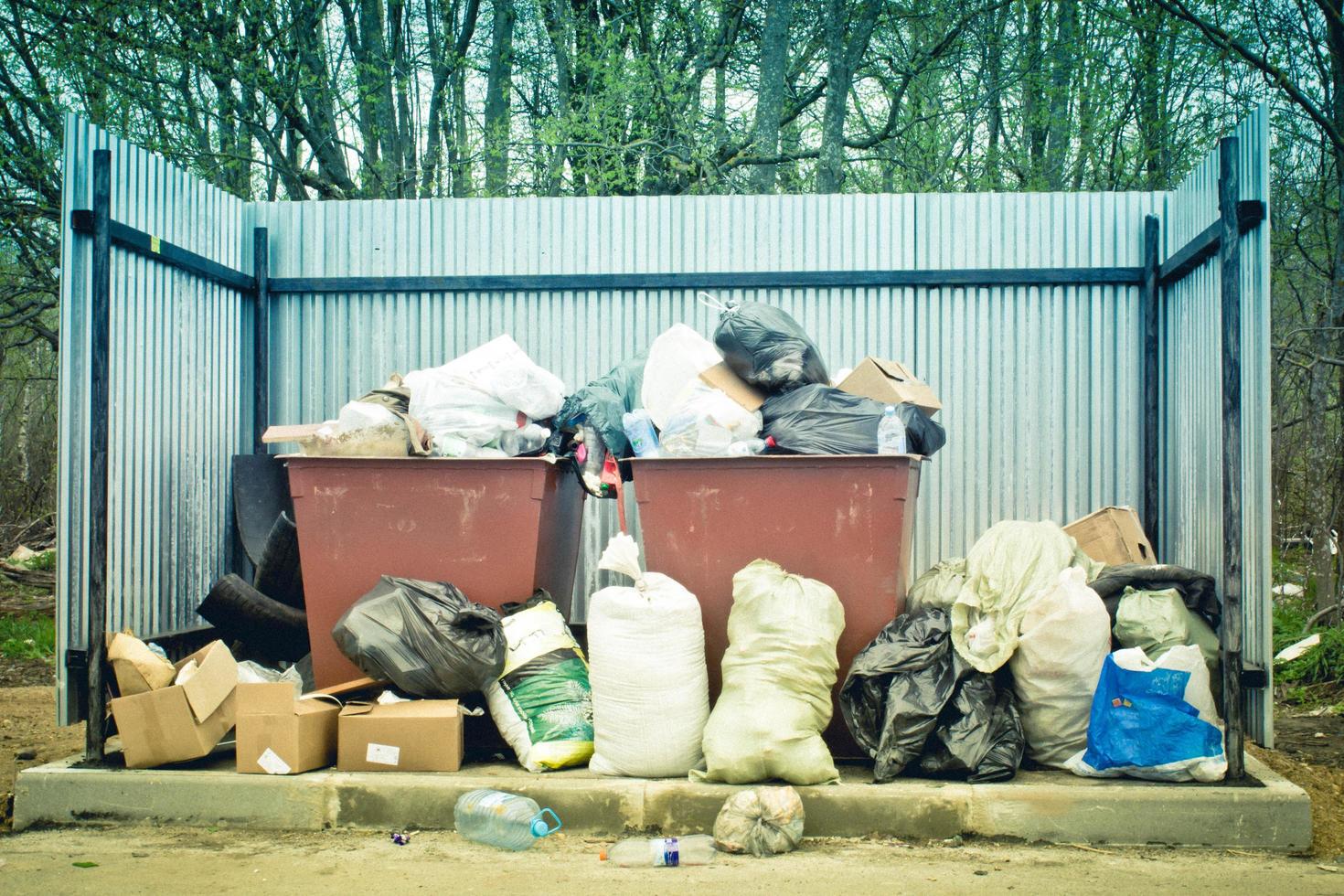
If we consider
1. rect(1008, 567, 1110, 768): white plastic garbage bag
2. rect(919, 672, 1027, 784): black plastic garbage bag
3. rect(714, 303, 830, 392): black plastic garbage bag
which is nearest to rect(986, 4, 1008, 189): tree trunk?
rect(714, 303, 830, 392): black plastic garbage bag

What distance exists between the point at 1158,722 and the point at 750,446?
1724 millimetres

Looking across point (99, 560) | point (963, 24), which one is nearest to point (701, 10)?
point (963, 24)

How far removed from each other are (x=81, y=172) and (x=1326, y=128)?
5.86 m

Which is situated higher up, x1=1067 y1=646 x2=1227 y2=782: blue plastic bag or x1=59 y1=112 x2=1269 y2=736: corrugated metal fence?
x1=59 y1=112 x2=1269 y2=736: corrugated metal fence

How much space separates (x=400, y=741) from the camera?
12.7ft

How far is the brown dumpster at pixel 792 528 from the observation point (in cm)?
412

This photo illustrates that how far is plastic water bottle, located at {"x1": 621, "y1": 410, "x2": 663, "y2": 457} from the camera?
4.44 metres

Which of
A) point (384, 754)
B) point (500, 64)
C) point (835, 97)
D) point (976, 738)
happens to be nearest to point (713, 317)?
point (976, 738)

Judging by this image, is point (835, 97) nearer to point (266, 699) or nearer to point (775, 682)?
point (775, 682)

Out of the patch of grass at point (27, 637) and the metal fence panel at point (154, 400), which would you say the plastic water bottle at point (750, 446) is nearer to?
the metal fence panel at point (154, 400)

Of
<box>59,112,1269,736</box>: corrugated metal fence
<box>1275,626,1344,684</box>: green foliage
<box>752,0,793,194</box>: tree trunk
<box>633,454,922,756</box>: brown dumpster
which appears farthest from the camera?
<box>752,0,793,194</box>: tree trunk

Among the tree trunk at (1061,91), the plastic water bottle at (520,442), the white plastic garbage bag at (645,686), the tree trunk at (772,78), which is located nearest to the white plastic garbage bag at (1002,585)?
the white plastic garbage bag at (645,686)

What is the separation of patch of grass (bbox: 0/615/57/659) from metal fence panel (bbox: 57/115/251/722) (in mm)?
2970

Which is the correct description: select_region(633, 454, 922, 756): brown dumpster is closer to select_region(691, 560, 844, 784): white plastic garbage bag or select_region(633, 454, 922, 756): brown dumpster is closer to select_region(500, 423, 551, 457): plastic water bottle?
select_region(691, 560, 844, 784): white plastic garbage bag
